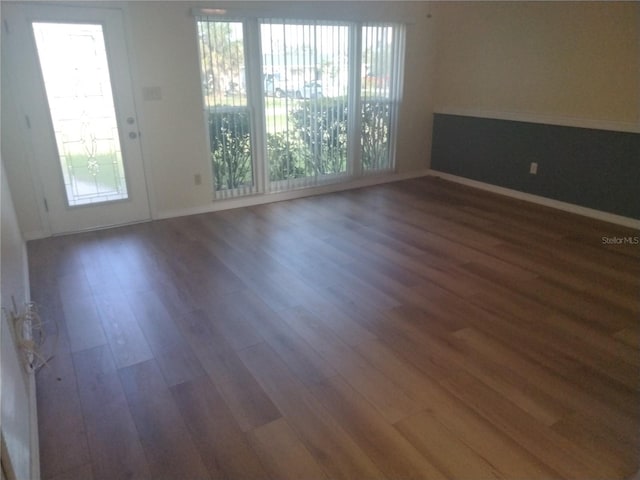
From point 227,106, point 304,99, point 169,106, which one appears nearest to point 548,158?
point 304,99

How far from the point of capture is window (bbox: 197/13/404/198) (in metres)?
4.45

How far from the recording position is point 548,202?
16.1 feet

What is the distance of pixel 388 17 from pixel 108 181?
11.8 ft

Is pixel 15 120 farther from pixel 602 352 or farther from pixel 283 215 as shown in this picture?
pixel 602 352

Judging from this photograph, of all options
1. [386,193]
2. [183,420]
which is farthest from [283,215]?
[183,420]

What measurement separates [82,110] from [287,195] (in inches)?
87.4

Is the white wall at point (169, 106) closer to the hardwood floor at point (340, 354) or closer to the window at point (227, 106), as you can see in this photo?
the window at point (227, 106)

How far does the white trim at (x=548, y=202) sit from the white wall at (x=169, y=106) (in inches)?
85.2

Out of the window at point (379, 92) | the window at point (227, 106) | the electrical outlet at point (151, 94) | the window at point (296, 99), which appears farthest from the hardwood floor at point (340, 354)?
the window at point (379, 92)

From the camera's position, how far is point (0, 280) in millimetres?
1807

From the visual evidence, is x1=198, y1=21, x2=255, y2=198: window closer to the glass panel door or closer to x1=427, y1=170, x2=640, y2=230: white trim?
the glass panel door

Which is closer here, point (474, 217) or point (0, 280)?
point (0, 280)

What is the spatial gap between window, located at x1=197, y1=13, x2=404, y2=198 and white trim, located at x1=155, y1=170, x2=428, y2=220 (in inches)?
3.2

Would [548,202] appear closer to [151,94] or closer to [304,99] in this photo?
[304,99]
